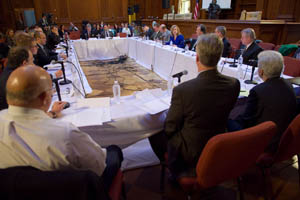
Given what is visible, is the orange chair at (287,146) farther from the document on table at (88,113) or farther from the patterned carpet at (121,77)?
the patterned carpet at (121,77)

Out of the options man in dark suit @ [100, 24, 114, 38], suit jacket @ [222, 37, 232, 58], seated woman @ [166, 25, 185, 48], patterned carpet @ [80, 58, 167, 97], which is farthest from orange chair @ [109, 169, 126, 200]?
man in dark suit @ [100, 24, 114, 38]

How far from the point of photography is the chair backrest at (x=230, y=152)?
1.10m

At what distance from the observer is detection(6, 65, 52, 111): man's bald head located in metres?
0.90

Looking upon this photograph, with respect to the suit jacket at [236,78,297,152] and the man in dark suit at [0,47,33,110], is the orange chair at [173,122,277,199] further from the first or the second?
the man in dark suit at [0,47,33,110]

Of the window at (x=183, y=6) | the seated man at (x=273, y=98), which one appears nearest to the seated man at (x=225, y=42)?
the seated man at (x=273, y=98)

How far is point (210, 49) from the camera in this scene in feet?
4.32

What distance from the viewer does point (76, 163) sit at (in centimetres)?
98

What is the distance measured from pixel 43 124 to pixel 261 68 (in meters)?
1.52

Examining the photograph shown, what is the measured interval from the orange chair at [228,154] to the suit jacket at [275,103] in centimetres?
38

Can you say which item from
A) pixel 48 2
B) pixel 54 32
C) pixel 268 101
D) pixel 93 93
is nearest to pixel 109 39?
pixel 54 32

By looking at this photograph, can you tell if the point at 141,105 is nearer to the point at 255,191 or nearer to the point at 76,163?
the point at 76,163

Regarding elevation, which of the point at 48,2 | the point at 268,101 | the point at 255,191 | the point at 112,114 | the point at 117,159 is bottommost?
the point at 255,191

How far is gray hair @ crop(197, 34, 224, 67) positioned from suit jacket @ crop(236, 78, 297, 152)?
50 cm

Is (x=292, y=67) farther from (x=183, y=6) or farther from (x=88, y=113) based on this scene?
(x=183, y=6)
